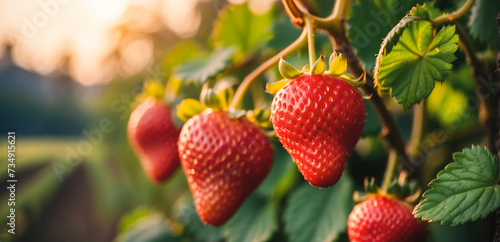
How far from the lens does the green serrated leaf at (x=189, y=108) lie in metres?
0.70

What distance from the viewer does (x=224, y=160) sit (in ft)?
2.07

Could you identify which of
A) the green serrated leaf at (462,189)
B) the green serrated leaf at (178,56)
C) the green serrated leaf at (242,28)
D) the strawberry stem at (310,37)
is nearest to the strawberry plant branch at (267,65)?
the strawberry stem at (310,37)

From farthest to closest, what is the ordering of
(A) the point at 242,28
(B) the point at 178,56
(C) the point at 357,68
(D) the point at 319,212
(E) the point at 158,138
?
(B) the point at 178,56 → (A) the point at 242,28 → (E) the point at 158,138 → (D) the point at 319,212 → (C) the point at 357,68

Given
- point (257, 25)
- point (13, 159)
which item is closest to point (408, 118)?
point (257, 25)

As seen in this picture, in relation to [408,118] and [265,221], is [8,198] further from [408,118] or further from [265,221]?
[408,118]

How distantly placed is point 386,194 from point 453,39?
0.27m

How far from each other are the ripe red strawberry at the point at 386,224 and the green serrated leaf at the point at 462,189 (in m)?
0.13

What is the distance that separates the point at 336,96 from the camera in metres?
0.49

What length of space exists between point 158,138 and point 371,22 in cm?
57

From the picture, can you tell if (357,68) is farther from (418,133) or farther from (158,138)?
(158,138)

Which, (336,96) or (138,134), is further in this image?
(138,134)

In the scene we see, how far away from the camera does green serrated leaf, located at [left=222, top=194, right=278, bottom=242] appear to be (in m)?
0.82

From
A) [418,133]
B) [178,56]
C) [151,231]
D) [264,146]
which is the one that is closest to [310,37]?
[264,146]

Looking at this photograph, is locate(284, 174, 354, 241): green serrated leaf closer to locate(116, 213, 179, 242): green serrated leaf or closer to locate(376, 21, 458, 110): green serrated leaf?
locate(376, 21, 458, 110): green serrated leaf
